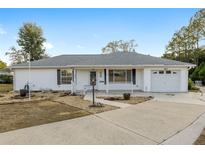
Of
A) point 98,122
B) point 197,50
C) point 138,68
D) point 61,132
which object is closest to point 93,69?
point 138,68

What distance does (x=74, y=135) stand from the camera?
6.92 meters

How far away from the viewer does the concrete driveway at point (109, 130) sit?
644 cm

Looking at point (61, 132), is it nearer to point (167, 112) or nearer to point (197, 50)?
point (167, 112)

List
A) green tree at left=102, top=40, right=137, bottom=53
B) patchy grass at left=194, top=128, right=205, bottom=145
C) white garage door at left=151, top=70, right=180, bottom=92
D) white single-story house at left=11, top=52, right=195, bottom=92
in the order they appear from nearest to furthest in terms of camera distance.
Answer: patchy grass at left=194, top=128, right=205, bottom=145 → white single-story house at left=11, top=52, right=195, bottom=92 → white garage door at left=151, top=70, right=180, bottom=92 → green tree at left=102, top=40, right=137, bottom=53

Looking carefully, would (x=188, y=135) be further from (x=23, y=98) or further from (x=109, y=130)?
(x=23, y=98)

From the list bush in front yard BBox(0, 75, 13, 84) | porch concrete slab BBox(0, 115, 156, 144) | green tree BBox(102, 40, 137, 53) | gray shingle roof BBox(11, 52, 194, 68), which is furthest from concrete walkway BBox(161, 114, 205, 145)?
green tree BBox(102, 40, 137, 53)

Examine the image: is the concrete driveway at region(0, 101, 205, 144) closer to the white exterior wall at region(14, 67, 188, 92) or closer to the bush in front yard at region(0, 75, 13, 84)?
the white exterior wall at region(14, 67, 188, 92)

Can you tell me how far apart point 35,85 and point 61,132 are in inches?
617

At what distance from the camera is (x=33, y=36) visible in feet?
158

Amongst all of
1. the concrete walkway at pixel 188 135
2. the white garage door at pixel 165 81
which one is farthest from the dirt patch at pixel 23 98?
the concrete walkway at pixel 188 135

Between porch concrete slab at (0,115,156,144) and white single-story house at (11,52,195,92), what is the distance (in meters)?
11.8

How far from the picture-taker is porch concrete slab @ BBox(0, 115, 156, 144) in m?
6.34

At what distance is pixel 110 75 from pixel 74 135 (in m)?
14.7

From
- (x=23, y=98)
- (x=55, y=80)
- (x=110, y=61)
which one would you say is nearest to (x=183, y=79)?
(x=110, y=61)
